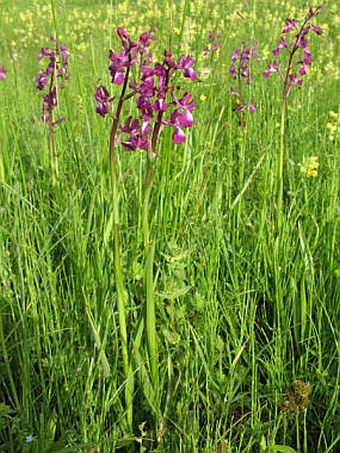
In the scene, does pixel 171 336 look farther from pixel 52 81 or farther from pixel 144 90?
pixel 52 81

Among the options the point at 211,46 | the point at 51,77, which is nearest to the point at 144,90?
the point at 51,77

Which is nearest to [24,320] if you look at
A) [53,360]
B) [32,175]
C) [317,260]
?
[53,360]

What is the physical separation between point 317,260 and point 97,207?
27.7 inches

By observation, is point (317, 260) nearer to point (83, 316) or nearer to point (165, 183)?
point (165, 183)

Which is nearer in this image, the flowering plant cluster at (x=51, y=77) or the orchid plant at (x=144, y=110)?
the orchid plant at (x=144, y=110)

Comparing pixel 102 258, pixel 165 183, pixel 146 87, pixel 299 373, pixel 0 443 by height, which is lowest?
pixel 0 443

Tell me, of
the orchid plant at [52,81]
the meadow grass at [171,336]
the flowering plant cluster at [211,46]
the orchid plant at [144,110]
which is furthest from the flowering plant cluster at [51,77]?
the orchid plant at [144,110]

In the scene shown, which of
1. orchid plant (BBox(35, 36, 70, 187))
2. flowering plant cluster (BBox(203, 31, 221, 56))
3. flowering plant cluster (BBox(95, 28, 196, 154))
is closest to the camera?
flowering plant cluster (BBox(95, 28, 196, 154))

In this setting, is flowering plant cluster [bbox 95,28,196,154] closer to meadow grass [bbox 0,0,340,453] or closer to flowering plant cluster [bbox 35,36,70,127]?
meadow grass [bbox 0,0,340,453]

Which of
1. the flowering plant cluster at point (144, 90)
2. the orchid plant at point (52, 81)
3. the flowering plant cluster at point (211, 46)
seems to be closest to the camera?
the flowering plant cluster at point (144, 90)

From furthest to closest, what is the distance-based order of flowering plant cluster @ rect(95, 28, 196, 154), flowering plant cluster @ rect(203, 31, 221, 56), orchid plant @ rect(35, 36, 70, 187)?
flowering plant cluster @ rect(203, 31, 221, 56) → orchid plant @ rect(35, 36, 70, 187) → flowering plant cluster @ rect(95, 28, 196, 154)

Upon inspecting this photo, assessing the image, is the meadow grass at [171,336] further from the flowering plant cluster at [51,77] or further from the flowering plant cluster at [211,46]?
the flowering plant cluster at [211,46]

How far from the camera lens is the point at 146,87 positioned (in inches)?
39.8

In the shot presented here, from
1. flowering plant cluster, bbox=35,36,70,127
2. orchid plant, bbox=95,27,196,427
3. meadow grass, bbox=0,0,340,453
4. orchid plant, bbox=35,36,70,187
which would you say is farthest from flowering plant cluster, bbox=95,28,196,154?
flowering plant cluster, bbox=35,36,70,127
